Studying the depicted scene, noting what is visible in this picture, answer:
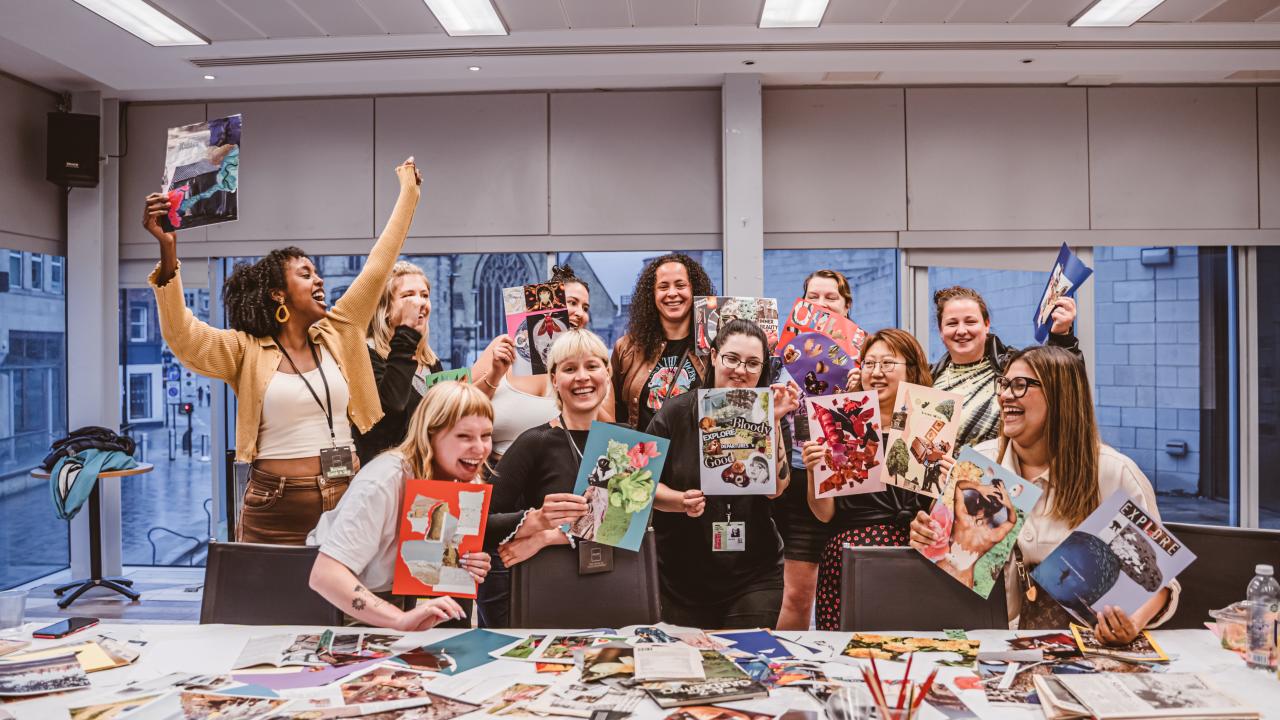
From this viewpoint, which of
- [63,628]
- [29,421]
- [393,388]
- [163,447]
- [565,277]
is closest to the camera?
[63,628]

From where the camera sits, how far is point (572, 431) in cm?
237

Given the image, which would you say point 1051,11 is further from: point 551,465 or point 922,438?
point 551,465

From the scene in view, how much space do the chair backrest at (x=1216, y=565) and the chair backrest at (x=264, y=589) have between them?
2351 millimetres

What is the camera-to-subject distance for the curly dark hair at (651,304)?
297cm

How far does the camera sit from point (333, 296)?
5293 mm

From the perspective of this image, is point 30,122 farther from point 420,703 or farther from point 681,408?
point 420,703

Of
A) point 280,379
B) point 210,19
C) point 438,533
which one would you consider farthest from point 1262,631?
point 210,19

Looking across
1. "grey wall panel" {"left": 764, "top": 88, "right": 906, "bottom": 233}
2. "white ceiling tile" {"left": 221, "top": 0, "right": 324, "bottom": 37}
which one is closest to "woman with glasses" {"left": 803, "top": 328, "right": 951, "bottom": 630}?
"grey wall panel" {"left": 764, "top": 88, "right": 906, "bottom": 233}

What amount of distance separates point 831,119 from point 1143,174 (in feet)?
6.84

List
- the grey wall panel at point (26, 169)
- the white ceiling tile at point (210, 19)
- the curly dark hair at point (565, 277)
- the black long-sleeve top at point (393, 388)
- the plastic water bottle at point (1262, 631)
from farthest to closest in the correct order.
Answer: the grey wall panel at point (26, 169) → the white ceiling tile at point (210, 19) → the curly dark hair at point (565, 277) → the black long-sleeve top at point (393, 388) → the plastic water bottle at point (1262, 631)

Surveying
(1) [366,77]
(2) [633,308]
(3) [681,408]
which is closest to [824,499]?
(3) [681,408]

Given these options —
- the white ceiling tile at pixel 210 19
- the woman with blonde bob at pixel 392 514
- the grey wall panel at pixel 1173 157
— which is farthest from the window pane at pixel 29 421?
the grey wall panel at pixel 1173 157

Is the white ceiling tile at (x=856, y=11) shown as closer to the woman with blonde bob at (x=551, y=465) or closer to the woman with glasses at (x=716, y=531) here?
the woman with glasses at (x=716, y=531)

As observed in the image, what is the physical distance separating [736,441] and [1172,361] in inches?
172
